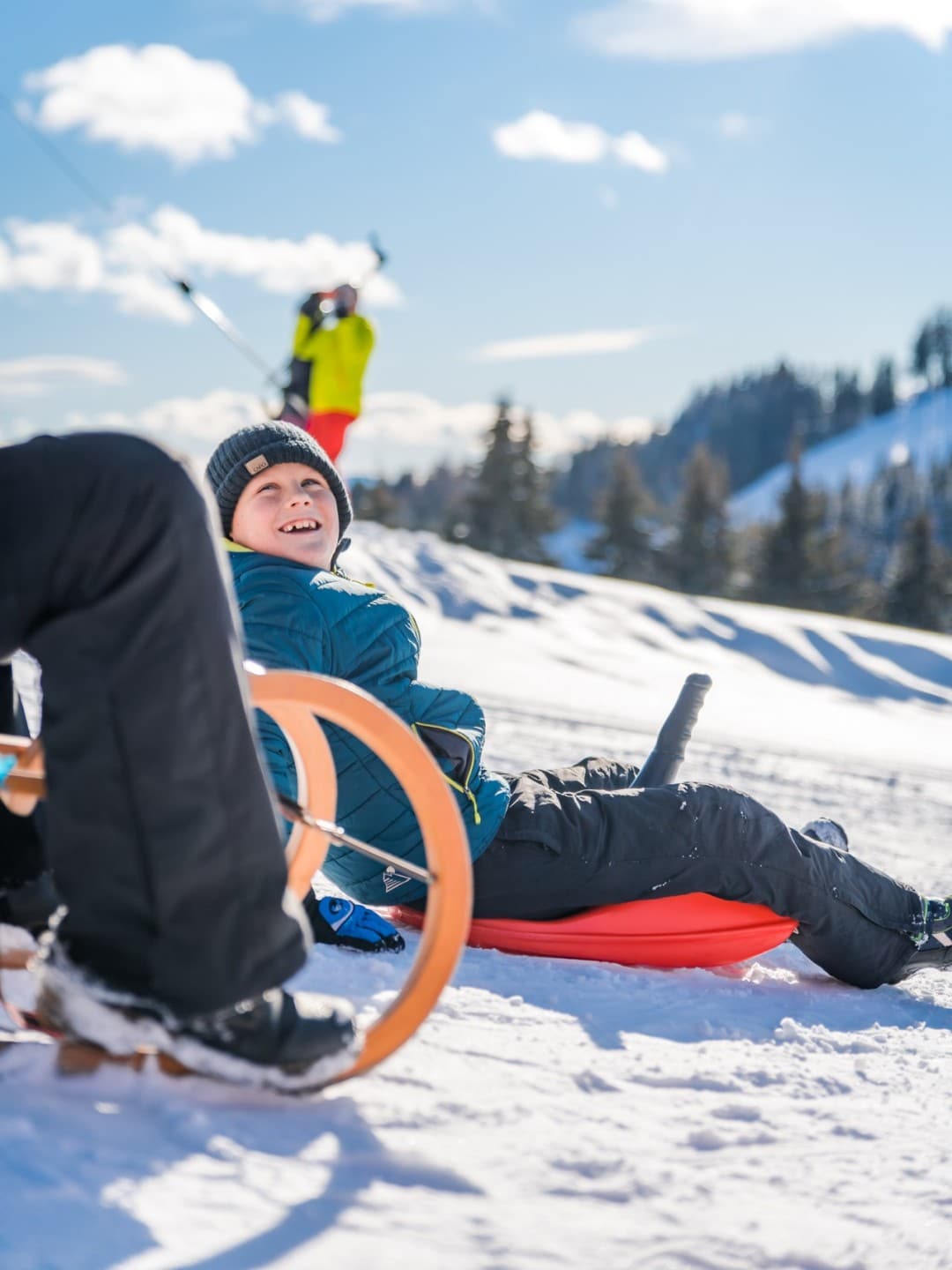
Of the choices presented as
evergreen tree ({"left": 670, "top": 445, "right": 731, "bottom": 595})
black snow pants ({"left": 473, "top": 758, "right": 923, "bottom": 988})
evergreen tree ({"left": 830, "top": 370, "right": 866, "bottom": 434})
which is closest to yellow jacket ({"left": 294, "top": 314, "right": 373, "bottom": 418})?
black snow pants ({"left": 473, "top": 758, "right": 923, "bottom": 988})

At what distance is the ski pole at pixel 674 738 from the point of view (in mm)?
2936

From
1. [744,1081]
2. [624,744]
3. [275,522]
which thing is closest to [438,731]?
[275,522]

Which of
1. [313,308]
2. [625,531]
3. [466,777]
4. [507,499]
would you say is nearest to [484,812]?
[466,777]

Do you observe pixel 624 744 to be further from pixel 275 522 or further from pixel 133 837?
pixel 133 837

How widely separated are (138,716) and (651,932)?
59.4 inches

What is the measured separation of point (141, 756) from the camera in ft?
3.74

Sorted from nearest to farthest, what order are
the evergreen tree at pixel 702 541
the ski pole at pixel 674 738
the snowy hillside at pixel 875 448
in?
the ski pole at pixel 674 738
the evergreen tree at pixel 702 541
the snowy hillside at pixel 875 448

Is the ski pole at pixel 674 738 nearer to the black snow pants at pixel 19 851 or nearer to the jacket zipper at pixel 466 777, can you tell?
the jacket zipper at pixel 466 777

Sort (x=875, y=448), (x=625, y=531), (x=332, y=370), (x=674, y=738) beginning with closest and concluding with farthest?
(x=674, y=738)
(x=332, y=370)
(x=625, y=531)
(x=875, y=448)

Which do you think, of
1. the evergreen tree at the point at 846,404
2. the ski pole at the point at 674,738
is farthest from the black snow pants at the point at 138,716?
the evergreen tree at the point at 846,404

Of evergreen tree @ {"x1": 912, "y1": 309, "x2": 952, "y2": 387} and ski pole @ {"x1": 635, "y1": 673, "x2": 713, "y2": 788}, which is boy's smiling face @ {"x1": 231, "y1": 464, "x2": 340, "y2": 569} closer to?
ski pole @ {"x1": 635, "y1": 673, "x2": 713, "y2": 788}

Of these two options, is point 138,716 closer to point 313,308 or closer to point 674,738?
point 674,738

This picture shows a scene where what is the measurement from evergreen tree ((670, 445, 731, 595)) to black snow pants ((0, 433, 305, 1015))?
109 feet

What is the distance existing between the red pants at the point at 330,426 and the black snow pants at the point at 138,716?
287 inches
